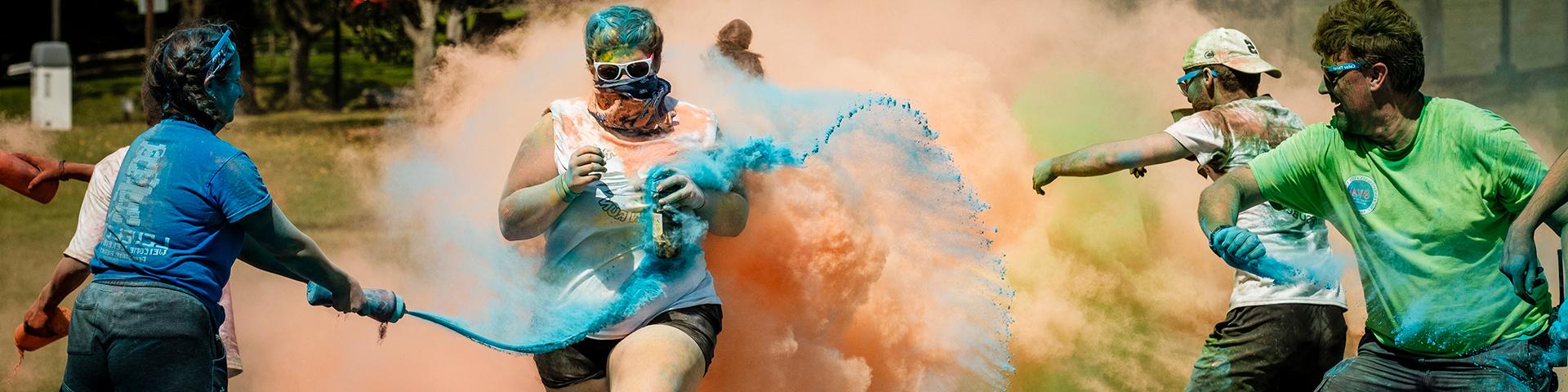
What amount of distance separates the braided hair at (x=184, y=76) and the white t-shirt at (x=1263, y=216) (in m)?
2.87

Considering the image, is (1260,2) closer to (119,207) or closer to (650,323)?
(650,323)

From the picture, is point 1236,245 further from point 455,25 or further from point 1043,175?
point 455,25

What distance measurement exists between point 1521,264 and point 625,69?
2.36 m

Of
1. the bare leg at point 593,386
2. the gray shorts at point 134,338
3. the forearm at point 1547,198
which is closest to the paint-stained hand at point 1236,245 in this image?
the forearm at point 1547,198

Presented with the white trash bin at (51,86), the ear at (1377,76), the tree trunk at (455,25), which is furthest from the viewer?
the white trash bin at (51,86)

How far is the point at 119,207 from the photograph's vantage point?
3553mm

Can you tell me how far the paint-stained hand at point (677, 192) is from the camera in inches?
159

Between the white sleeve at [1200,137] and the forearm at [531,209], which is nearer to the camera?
the forearm at [531,209]

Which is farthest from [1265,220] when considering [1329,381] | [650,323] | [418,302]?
[418,302]

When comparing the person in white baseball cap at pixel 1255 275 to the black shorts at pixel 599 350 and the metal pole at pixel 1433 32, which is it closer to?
the black shorts at pixel 599 350

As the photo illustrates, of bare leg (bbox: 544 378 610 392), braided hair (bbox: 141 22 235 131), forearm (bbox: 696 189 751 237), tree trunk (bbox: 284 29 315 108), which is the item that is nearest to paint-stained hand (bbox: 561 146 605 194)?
forearm (bbox: 696 189 751 237)

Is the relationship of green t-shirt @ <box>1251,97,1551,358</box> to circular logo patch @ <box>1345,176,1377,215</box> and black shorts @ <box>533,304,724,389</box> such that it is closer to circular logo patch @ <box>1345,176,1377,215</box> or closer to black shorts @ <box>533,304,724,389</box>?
circular logo patch @ <box>1345,176,1377,215</box>

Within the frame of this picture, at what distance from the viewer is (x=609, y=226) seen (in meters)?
4.19

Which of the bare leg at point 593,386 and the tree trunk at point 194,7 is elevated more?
the tree trunk at point 194,7
